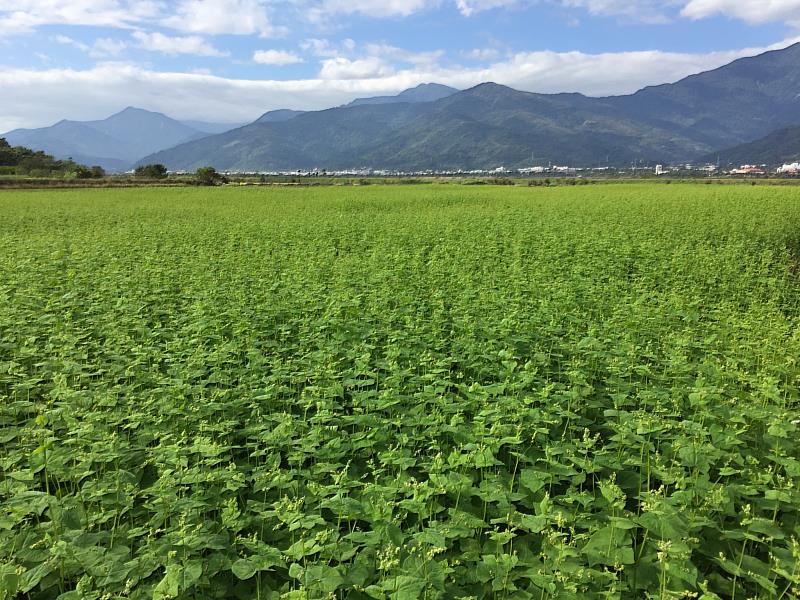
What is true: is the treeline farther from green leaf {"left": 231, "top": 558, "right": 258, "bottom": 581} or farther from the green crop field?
green leaf {"left": 231, "top": 558, "right": 258, "bottom": 581}

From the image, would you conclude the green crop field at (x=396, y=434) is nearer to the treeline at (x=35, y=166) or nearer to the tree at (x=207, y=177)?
the tree at (x=207, y=177)

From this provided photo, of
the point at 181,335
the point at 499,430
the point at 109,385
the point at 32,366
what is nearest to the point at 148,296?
the point at 181,335

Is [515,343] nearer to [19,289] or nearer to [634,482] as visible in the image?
[634,482]

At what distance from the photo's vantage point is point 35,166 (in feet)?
270

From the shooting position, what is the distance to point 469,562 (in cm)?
342

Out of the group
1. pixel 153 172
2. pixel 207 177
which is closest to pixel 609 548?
pixel 207 177

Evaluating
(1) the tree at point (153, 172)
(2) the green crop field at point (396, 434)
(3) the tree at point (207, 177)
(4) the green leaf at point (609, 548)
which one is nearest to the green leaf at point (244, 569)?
(2) the green crop field at point (396, 434)

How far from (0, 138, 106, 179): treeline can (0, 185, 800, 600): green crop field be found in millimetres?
81430

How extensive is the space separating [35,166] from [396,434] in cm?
10476

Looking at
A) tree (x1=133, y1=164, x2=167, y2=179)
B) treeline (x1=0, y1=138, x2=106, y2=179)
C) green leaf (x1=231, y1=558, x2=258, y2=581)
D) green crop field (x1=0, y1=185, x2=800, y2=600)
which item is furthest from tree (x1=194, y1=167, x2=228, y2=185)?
green leaf (x1=231, y1=558, x2=258, y2=581)

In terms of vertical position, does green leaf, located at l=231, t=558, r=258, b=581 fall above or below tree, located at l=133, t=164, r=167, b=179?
below

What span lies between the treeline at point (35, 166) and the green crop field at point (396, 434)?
3206 inches

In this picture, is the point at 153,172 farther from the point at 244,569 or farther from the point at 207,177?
the point at 244,569

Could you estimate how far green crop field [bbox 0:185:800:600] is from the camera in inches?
125
